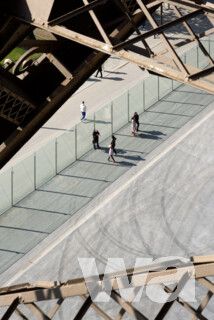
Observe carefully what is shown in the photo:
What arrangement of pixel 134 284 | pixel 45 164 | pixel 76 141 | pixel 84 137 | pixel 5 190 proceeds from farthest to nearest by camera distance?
pixel 84 137 < pixel 76 141 < pixel 45 164 < pixel 5 190 < pixel 134 284

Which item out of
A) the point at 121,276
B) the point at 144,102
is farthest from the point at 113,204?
the point at 121,276

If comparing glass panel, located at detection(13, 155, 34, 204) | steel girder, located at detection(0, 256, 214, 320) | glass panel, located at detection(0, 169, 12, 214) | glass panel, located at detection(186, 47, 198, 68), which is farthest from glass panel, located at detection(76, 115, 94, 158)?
steel girder, located at detection(0, 256, 214, 320)

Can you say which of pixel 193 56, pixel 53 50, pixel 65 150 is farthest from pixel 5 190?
pixel 53 50

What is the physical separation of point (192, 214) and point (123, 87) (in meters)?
13.2

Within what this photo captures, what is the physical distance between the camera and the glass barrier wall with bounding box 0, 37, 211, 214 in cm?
2488

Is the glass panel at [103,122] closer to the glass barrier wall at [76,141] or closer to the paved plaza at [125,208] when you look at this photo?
the glass barrier wall at [76,141]

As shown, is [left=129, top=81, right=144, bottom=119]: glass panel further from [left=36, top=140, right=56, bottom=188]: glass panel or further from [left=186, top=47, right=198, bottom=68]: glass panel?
[left=36, top=140, right=56, bottom=188]: glass panel

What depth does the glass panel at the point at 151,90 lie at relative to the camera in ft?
104

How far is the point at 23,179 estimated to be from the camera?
25234 mm

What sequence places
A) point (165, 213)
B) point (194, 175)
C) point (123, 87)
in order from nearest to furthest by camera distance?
point (165, 213) < point (194, 175) < point (123, 87)

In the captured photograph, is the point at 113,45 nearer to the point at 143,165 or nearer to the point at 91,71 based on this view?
the point at 91,71

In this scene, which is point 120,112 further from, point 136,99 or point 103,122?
point 136,99

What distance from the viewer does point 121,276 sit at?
500 cm

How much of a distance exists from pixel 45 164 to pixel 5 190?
249 centimetres
